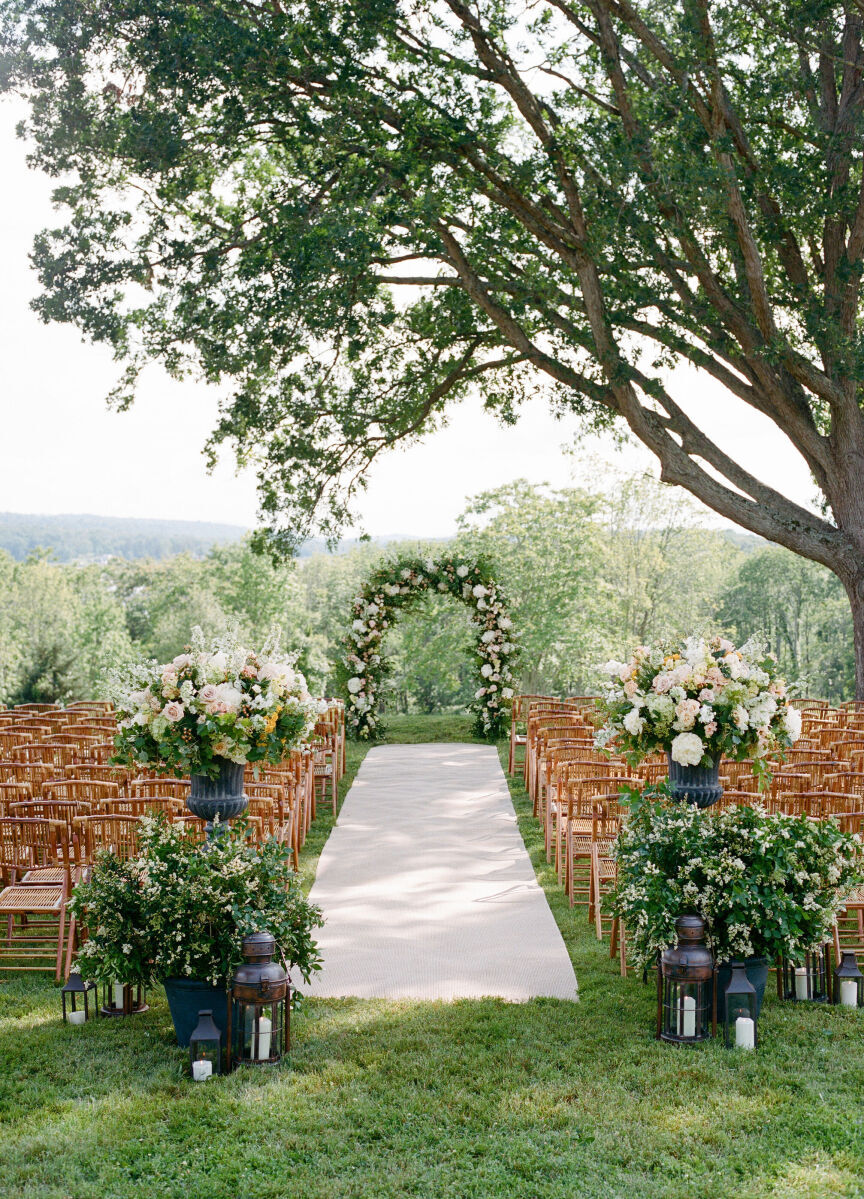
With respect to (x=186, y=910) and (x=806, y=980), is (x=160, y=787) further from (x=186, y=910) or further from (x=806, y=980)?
(x=806, y=980)

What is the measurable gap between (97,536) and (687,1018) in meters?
157

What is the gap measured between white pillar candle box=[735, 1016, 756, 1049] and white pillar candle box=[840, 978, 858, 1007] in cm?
89

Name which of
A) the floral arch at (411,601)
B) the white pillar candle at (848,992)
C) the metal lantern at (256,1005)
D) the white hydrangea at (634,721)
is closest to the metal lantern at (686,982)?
the white pillar candle at (848,992)

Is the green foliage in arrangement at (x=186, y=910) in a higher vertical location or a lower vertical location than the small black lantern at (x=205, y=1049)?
higher

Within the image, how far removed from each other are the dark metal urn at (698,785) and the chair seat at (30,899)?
378 cm

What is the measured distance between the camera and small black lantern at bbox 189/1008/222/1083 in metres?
4.89

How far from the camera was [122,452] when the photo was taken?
192m

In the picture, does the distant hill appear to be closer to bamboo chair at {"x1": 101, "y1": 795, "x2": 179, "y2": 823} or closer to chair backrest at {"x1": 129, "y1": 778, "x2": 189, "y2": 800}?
chair backrest at {"x1": 129, "y1": 778, "x2": 189, "y2": 800}

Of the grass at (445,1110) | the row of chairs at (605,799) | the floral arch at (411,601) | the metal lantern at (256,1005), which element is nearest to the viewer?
the grass at (445,1110)

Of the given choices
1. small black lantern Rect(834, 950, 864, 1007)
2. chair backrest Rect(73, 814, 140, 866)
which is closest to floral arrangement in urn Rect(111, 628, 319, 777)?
chair backrest Rect(73, 814, 140, 866)

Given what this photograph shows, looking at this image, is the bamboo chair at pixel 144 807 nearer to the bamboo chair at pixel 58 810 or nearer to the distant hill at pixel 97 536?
the bamboo chair at pixel 58 810

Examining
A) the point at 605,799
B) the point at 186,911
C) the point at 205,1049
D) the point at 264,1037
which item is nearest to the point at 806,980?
the point at 605,799

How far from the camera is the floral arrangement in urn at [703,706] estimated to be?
612 centimetres

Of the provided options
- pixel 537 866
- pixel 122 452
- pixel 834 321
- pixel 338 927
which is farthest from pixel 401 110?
pixel 122 452
